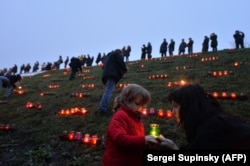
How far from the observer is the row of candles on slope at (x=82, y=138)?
35.4 ft

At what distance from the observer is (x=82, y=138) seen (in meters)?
11.5

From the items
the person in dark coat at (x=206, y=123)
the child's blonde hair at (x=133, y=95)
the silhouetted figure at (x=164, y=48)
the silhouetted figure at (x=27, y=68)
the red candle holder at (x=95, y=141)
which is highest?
the silhouetted figure at (x=164, y=48)

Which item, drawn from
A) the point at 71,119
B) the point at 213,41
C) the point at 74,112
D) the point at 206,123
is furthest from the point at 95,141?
the point at 213,41

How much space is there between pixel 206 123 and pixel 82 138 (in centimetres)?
802

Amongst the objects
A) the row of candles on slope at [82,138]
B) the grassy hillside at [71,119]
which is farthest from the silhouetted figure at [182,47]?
the row of candles on slope at [82,138]

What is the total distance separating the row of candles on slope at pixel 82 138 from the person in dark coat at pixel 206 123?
6.61 metres

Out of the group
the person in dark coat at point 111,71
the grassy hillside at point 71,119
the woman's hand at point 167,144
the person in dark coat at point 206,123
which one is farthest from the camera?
the person in dark coat at point 111,71

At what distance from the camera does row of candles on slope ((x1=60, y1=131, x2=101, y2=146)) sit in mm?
10789

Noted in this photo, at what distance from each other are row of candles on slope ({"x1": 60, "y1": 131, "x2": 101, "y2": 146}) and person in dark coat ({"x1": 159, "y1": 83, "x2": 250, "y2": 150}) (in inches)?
260

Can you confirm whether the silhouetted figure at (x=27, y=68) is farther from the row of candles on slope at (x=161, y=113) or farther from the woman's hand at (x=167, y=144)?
the woman's hand at (x=167, y=144)

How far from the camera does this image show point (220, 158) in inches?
143

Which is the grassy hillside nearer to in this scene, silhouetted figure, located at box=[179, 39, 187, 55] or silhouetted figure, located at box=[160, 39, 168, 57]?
silhouetted figure, located at box=[179, 39, 187, 55]

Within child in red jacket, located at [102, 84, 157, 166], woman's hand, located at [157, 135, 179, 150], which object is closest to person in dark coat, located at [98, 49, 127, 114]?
child in red jacket, located at [102, 84, 157, 166]

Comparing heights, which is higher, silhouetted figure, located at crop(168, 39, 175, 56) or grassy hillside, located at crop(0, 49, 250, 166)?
silhouetted figure, located at crop(168, 39, 175, 56)
